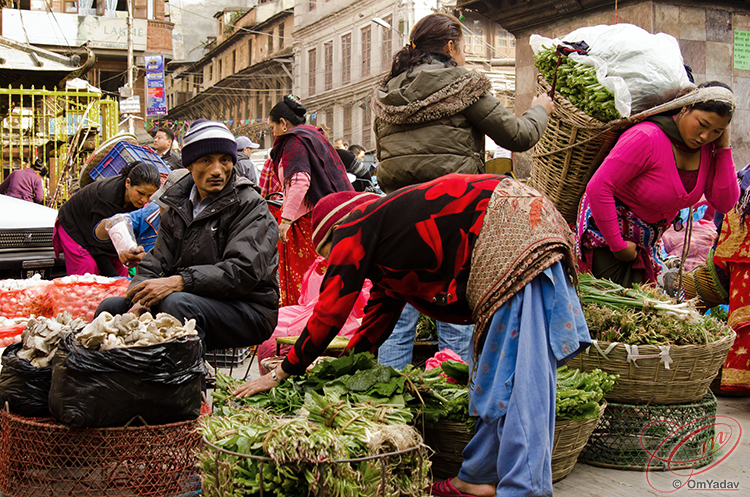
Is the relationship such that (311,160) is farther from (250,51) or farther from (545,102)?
(250,51)

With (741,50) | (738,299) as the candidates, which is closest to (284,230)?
(738,299)

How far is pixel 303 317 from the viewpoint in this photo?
428cm

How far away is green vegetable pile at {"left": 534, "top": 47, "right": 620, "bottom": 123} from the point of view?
376 cm

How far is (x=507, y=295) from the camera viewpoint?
244 centimetres

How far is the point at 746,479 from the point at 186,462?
2.54 meters

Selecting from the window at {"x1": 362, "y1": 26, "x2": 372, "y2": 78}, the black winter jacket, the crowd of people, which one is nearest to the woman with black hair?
the crowd of people

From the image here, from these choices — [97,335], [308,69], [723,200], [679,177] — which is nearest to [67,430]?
[97,335]

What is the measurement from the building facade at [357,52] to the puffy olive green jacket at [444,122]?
20015mm

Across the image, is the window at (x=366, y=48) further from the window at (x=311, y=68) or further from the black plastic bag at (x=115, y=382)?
the black plastic bag at (x=115, y=382)

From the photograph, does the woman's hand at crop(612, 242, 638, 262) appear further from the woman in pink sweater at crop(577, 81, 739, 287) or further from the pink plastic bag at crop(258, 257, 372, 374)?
the pink plastic bag at crop(258, 257, 372, 374)

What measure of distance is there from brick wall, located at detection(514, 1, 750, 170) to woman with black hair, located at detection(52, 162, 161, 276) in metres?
5.03

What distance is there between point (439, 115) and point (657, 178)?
139 cm

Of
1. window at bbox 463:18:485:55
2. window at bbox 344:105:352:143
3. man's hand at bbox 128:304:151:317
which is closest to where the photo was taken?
man's hand at bbox 128:304:151:317

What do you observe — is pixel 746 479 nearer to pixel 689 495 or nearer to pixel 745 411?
pixel 689 495
